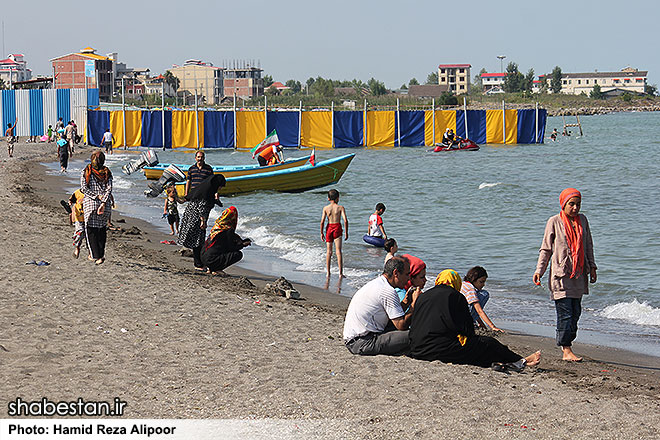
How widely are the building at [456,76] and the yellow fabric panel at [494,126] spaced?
436 ft

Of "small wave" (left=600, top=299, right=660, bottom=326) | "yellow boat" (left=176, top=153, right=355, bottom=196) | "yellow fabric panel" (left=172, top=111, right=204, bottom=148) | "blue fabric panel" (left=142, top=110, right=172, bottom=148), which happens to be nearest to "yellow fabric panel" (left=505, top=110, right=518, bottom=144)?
"yellow fabric panel" (left=172, top=111, right=204, bottom=148)

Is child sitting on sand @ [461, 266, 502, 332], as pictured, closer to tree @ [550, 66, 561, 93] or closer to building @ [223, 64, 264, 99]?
building @ [223, 64, 264, 99]

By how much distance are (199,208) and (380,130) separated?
3768 centimetres

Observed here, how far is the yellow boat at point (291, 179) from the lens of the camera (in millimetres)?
25438

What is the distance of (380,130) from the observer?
4800 cm

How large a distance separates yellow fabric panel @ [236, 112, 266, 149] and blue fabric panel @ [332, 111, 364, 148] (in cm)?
424

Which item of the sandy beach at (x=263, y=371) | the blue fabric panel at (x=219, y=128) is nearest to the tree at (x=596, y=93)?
the blue fabric panel at (x=219, y=128)

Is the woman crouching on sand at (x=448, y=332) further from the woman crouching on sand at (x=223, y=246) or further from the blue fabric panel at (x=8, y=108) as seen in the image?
the blue fabric panel at (x=8, y=108)

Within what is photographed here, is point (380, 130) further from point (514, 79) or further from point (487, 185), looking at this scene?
point (514, 79)

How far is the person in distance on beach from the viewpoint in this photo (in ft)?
35.8

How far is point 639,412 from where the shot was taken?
5.84m

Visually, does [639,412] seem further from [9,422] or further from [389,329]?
[9,422]

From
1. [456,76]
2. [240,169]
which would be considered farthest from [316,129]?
[456,76]

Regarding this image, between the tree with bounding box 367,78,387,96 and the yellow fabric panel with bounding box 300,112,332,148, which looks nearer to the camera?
the yellow fabric panel with bounding box 300,112,332,148
